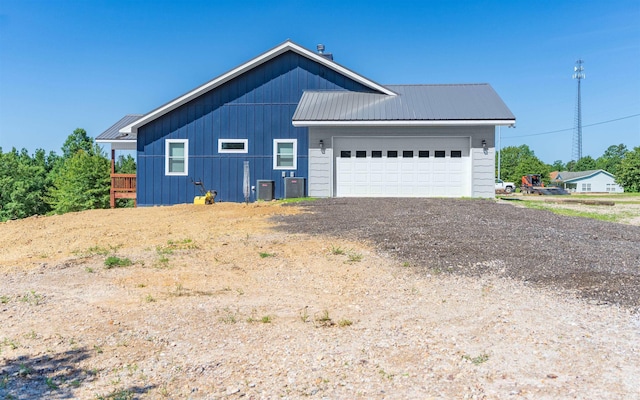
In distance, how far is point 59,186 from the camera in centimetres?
4381

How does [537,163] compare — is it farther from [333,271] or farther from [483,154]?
[333,271]

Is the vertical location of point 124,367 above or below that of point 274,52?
below

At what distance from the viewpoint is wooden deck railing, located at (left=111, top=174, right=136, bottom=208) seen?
18.1 metres

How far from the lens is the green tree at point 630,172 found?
44969 mm

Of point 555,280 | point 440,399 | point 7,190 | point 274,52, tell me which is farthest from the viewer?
point 7,190

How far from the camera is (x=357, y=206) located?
12.4m

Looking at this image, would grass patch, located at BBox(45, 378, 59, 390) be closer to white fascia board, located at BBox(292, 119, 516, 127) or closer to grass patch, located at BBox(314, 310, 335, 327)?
grass patch, located at BBox(314, 310, 335, 327)

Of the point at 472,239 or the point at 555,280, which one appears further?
the point at 472,239

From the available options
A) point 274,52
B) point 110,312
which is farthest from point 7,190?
point 110,312

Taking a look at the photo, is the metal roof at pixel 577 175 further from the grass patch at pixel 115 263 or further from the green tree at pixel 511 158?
the grass patch at pixel 115 263

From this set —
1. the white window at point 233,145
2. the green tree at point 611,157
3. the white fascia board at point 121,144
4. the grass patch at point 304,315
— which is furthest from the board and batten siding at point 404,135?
the green tree at point 611,157

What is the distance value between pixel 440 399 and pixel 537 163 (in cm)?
8105

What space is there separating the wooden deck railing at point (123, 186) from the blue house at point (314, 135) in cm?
92

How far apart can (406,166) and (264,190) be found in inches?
192
